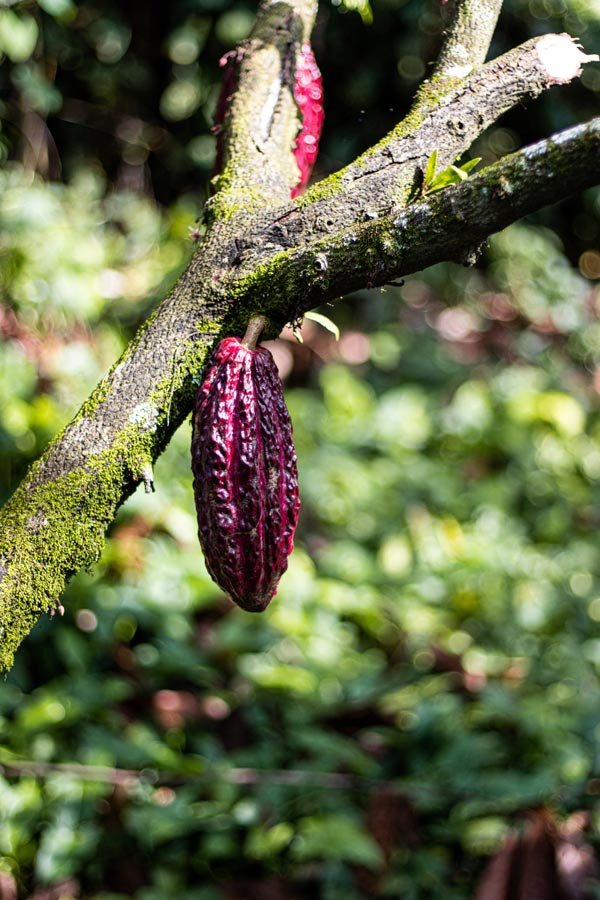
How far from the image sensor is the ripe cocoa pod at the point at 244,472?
1000 millimetres

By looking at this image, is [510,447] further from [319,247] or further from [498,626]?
[319,247]

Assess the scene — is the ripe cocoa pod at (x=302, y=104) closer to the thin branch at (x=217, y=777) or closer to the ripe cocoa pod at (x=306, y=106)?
the ripe cocoa pod at (x=306, y=106)

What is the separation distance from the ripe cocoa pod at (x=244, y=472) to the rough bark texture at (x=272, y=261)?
4 centimetres

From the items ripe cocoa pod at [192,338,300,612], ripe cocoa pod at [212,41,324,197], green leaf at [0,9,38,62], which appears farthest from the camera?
green leaf at [0,9,38,62]

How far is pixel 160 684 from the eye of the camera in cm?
253

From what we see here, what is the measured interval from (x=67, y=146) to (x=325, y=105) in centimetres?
118

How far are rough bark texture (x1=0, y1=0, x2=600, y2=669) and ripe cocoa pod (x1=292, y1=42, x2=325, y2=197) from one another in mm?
247

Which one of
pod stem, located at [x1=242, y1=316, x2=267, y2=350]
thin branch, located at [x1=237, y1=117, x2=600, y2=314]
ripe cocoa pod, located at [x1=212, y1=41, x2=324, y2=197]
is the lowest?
pod stem, located at [x1=242, y1=316, x2=267, y2=350]

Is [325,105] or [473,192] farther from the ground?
[473,192]

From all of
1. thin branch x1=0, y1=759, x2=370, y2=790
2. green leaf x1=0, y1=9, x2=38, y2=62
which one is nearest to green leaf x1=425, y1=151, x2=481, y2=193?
thin branch x1=0, y1=759, x2=370, y2=790

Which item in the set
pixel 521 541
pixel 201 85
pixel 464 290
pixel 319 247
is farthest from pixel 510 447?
pixel 319 247

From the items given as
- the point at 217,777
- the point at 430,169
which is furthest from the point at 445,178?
the point at 217,777

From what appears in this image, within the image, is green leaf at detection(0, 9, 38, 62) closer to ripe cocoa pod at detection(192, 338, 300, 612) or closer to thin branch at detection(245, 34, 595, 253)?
thin branch at detection(245, 34, 595, 253)

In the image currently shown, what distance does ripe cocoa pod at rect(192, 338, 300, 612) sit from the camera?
3.28 feet
